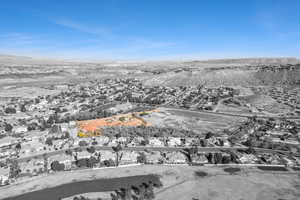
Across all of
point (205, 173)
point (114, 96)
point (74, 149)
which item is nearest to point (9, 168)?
point (74, 149)

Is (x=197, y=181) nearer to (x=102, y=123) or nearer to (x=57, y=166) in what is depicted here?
(x=57, y=166)

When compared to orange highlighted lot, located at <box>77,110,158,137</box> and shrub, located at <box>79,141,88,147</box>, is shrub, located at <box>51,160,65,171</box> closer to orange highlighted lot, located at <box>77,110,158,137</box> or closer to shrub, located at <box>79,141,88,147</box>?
shrub, located at <box>79,141,88,147</box>

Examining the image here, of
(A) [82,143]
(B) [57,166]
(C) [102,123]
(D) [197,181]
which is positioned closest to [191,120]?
(C) [102,123]

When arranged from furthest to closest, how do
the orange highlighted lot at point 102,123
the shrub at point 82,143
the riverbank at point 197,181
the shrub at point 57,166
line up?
the orange highlighted lot at point 102,123 → the shrub at point 82,143 → the shrub at point 57,166 → the riverbank at point 197,181

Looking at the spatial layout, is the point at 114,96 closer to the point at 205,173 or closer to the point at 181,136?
the point at 181,136

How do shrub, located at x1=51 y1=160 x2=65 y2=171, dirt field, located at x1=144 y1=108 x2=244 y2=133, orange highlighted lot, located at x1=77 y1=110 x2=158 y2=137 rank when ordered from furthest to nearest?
dirt field, located at x1=144 y1=108 x2=244 y2=133 < orange highlighted lot, located at x1=77 y1=110 x2=158 y2=137 < shrub, located at x1=51 y1=160 x2=65 y2=171

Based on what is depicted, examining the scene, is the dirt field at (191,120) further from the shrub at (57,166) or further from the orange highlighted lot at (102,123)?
the shrub at (57,166)

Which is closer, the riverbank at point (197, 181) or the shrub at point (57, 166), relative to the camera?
the riverbank at point (197, 181)

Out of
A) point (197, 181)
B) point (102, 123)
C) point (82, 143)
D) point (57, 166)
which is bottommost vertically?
point (197, 181)

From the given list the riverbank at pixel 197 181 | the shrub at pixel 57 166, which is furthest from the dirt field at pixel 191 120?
the shrub at pixel 57 166

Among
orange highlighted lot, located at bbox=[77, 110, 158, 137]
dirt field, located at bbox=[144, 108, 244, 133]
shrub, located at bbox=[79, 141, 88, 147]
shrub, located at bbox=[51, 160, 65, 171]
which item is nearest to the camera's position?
shrub, located at bbox=[51, 160, 65, 171]

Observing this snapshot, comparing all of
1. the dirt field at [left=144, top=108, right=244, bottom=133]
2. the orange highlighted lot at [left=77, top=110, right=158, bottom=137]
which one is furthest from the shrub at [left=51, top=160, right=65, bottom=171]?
the dirt field at [left=144, top=108, right=244, bottom=133]
